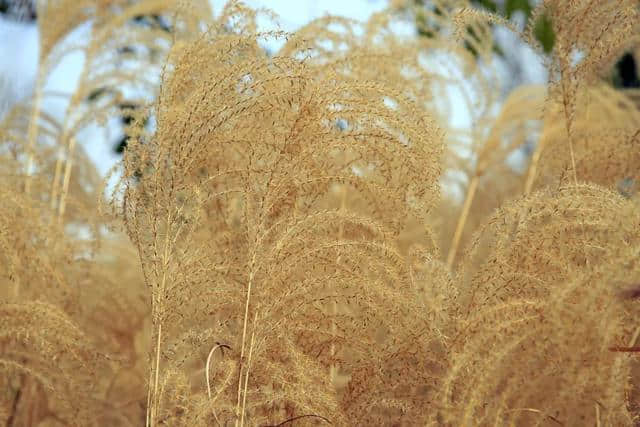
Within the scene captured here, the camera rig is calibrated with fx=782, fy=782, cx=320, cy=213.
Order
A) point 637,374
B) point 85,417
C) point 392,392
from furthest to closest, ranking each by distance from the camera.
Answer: point 85,417 < point 637,374 < point 392,392

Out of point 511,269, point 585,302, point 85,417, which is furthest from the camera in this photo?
point 85,417

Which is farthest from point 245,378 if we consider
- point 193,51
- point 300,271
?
point 193,51

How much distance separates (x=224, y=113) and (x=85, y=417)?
1.43 m

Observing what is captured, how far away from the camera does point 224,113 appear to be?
229cm

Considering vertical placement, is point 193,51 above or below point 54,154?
below

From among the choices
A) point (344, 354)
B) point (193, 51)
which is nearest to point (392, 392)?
point (344, 354)

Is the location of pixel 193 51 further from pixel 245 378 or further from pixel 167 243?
pixel 245 378

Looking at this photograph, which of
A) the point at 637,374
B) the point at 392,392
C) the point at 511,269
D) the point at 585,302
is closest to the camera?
the point at 585,302

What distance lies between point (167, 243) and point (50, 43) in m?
3.14

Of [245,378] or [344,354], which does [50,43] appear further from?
[245,378]

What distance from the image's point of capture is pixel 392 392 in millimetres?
2377

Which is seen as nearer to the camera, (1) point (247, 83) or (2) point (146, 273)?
(1) point (247, 83)

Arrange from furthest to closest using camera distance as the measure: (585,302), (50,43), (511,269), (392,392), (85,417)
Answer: (50,43) → (85,417) → (392,392) → (511,269) → (585,302)

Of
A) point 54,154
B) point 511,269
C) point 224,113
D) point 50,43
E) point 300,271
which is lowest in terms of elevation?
point 511,269
